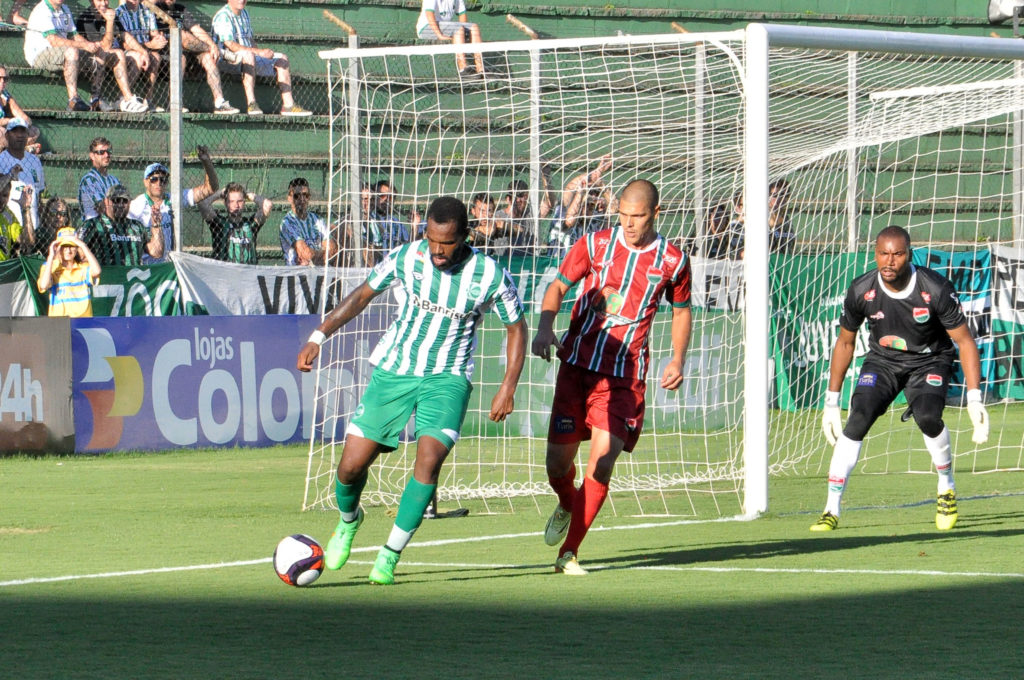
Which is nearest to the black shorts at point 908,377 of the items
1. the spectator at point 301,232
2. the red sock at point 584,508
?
the red sock at point 584,508

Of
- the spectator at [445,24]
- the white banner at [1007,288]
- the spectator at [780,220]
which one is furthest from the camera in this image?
the spectator at [445,24]

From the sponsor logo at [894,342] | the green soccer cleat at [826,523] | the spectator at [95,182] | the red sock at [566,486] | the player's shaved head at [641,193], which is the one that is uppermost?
the spectator at [95,182]

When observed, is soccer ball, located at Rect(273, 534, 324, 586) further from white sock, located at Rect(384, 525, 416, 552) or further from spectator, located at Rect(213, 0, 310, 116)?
spectator, located at Rect(213, 0, 310, 116)

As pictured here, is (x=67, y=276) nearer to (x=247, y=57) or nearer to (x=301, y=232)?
(x=301, y=232)

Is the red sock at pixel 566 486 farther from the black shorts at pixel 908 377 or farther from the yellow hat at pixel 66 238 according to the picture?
the yellow hat at pixel 66 238

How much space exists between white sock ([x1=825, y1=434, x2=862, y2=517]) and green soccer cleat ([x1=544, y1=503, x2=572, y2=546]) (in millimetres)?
2333

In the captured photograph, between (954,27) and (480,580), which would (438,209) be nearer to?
(480,580)

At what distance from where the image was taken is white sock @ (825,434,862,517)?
9844 mm

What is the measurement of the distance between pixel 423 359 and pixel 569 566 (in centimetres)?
126

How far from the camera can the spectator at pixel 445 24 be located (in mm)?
20391

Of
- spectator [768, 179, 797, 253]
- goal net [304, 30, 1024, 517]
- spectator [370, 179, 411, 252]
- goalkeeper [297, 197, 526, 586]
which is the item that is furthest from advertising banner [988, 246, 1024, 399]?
goalkeeper [297, 197, 526, 586]

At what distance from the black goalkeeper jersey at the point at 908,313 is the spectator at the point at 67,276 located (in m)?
8.17

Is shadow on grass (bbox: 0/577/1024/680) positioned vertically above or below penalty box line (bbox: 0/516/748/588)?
above

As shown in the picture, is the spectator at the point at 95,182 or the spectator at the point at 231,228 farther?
the spectator at the point at 231,228
